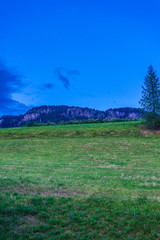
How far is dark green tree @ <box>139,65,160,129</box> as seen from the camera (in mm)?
49781

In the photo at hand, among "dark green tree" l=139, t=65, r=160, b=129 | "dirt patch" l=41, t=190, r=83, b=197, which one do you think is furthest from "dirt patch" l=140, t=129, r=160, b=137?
"dirt patch" l=41, t=190, r=83, b=197

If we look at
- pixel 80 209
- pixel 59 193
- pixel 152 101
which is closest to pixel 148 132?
pixel 152 101

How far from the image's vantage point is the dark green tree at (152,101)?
4978 cm

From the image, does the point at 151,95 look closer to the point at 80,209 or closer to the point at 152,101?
the point at 152,101

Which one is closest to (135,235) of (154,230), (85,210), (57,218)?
(154,230)

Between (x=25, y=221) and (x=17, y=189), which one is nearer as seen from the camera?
(x=25, y=221)

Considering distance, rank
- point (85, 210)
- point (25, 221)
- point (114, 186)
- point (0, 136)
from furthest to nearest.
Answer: point (0, 136)
point (114, 186)
point (85, 210)
point (25, 221)

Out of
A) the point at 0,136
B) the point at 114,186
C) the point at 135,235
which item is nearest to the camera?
the point at 135,235

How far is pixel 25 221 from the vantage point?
7512mm

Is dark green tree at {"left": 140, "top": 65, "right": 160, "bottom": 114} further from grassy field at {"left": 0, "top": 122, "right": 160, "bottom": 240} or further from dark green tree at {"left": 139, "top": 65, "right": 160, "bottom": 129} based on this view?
grassy field at {"left": 0, "top": 122, "right": 160, "bottom": 240}

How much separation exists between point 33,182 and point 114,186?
543 centimetres

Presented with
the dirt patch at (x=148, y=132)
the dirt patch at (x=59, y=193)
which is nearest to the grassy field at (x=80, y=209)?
the dirt patch at (x=59, y=193)

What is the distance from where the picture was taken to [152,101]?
167 ft

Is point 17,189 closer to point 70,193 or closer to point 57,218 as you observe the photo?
point 70,193
